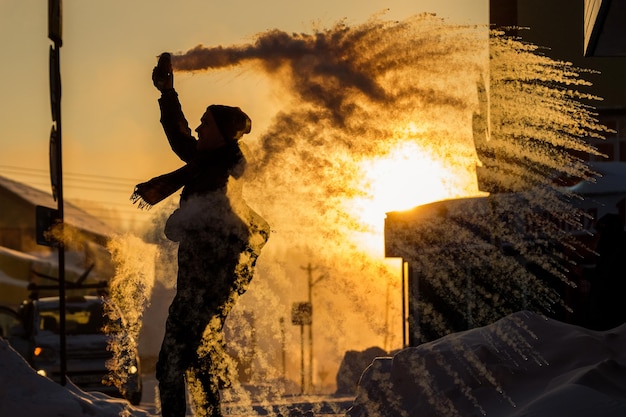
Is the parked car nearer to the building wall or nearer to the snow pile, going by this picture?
the snow pile

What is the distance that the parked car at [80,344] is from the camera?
50.9 feet

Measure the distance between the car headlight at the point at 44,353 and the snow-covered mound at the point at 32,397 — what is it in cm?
816

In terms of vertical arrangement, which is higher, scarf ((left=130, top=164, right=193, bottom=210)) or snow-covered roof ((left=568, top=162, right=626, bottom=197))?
scarf ((left=130, top=164, right=193, bottom=210))

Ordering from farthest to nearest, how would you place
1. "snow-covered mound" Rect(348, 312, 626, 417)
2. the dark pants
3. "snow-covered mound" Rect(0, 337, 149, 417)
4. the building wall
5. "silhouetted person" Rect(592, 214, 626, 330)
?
the building wall
"silhouetted person" Rect(592, 214, 626, 330)
"snow-covered mound" Rect(0, 337, 149, 417)
"snow-covered mound" Rect(348, 312, 626, 417)
the dark pants

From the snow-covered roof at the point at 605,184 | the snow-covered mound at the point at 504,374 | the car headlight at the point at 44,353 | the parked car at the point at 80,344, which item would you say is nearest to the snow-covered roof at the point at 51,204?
the snow-covered roof at the point at 605,184

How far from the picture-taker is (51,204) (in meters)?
74.3

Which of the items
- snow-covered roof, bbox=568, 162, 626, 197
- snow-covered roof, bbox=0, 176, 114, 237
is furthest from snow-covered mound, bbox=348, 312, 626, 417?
snow-covered roof, bbox=0, 176, 114, 237

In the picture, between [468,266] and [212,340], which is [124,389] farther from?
[468,266]

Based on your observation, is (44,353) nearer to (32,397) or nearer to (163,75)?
(32,397)

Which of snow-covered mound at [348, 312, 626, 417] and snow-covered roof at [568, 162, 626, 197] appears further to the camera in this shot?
snow-covered roof at [568, 162, 626, 197]

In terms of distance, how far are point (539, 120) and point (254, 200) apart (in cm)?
1843

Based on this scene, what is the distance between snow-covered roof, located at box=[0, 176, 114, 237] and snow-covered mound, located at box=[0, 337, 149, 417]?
2550 inches

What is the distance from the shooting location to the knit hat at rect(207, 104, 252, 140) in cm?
596

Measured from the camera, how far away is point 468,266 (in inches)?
973
